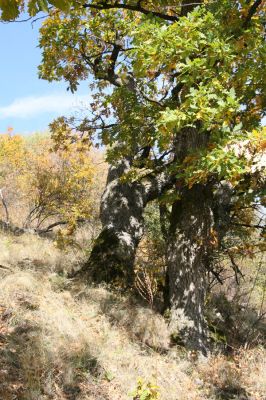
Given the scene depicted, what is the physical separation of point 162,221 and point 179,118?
437 centimetres

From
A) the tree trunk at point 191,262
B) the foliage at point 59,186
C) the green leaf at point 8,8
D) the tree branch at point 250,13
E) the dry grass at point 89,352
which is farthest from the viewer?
the foliage at point 59,186

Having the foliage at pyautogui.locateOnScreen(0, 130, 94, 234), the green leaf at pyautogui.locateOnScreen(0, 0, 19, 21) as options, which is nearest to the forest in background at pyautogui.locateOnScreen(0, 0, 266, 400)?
the green leaf at pyautogui.locateOnScreen(0, 0, 19, 21)

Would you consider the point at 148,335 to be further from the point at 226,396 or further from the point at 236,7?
the point at 236,7

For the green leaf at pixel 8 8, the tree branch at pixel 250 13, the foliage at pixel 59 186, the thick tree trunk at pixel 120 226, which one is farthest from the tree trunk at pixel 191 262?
the foliage at pixel 59 186

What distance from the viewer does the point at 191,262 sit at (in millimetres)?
6715

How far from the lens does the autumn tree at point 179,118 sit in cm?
470

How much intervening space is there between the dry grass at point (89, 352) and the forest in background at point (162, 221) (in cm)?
2

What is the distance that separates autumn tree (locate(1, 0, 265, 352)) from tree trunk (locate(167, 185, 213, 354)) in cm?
2

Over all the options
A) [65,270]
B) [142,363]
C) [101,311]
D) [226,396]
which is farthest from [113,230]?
[226,396]

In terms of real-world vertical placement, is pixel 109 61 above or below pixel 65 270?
above

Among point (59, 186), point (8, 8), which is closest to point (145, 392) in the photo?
point (8, 8)

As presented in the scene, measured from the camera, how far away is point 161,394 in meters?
4.80

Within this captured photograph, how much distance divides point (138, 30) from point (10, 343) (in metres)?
4.33

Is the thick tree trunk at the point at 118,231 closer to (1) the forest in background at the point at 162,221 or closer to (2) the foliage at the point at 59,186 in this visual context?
(1) the forest in background at the point at 162,221
